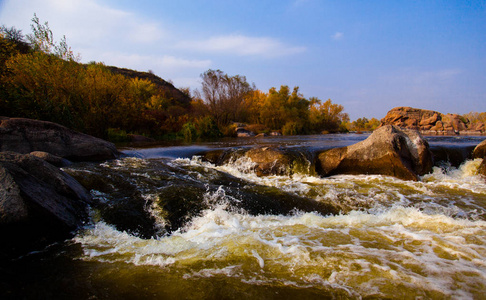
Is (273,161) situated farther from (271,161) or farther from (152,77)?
(152,77)

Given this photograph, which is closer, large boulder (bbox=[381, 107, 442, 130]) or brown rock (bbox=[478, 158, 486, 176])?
brown rock (bbox=[478, 158, 486, 176])

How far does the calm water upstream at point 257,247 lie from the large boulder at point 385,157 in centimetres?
162

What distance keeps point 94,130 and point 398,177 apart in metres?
12.8

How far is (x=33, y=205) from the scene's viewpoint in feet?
8.45

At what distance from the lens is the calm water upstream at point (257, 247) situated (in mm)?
1953

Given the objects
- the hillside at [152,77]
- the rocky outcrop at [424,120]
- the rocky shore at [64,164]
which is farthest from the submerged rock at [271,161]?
the hillside at [152,77]

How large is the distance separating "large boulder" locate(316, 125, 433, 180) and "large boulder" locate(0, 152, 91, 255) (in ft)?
21.0

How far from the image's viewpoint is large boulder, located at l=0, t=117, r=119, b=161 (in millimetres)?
5922

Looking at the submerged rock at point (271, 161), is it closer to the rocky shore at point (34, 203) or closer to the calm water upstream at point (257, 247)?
the calm water upstream at point (257, 247)

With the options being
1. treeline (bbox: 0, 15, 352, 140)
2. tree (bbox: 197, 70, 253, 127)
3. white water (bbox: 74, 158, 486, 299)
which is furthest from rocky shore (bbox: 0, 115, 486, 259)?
tree (bbox: 197, 70, 253, 127)

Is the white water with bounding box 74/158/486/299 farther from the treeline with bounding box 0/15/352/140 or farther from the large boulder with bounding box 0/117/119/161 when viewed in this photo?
the treeline with bounding box 0/15/352/140

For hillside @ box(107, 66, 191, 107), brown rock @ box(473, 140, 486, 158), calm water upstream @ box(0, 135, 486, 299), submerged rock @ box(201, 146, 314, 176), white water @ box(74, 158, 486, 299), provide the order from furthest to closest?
hillside @ box(107, 66, 191, 107)
brown rock @ box(473, 140, 486, 158)
submerged rock @ box(201, 146, 314, 176)
white water @ box(74, 158, 486, 299)
calm water upstream @ box(0, 135, 486, 299)

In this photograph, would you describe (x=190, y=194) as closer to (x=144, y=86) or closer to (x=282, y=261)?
(x=282, y=261)

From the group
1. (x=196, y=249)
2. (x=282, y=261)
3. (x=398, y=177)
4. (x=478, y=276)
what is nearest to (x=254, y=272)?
(x=282, y=261)
